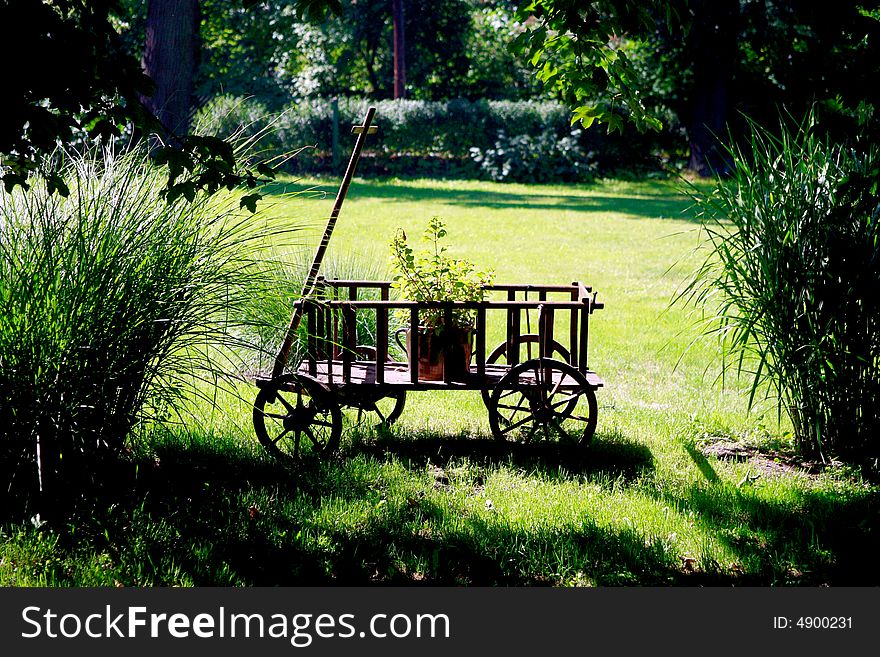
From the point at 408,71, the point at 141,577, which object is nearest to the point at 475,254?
the point at 141,577

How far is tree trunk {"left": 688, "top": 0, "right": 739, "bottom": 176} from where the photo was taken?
76.7 ft

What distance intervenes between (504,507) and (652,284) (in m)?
Result: 7.23

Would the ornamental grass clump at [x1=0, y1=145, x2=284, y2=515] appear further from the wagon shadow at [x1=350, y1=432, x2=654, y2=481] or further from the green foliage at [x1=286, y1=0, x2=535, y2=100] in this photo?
the green foliage at [x1=286, y1=0, x2=535, y2=100]

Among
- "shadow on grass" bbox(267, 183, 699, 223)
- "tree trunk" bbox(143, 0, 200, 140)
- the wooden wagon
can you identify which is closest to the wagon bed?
the wooden wagon

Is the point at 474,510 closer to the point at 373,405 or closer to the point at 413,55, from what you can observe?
the point at 373,405

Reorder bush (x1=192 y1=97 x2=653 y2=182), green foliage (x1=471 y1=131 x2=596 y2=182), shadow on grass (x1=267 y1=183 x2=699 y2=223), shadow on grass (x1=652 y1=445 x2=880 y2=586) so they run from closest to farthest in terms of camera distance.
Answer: shadow on grass (x1=652 y1=445 x2=880 y2=586) → shadow on grass (x1=267 y1=183 x2=699 y2=223) → bush (x1=192 y1=97 x2=653 y2=182) → green foliage (x1=471 y1=131 x2=596 y2=182)

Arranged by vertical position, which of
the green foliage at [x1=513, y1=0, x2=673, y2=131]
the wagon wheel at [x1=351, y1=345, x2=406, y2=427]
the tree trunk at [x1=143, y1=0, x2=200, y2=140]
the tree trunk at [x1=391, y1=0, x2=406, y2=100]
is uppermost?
the tree trunk at [x1=391, y1=0, x2=406, y2=100]

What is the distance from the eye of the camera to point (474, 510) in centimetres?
441

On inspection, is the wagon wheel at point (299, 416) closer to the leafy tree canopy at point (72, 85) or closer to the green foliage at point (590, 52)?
the leafy tree canopy at point (72, 85)

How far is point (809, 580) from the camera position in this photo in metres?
3.79

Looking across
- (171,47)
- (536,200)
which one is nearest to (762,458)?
(171,47)

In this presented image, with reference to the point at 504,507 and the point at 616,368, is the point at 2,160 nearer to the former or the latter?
the point at 504,507

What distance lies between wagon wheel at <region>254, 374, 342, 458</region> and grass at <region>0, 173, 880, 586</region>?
0.13 metres

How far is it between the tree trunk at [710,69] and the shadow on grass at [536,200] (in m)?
3.34
